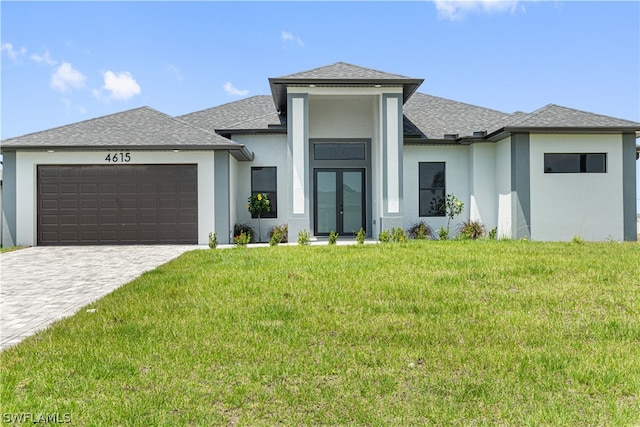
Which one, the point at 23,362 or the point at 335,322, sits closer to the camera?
the point at 23,362

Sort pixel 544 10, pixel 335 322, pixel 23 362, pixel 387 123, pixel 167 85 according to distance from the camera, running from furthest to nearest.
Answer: pixel 387 123 < pixel 167 85 < pixel 544 10 < pixel 335 322 < pixel 23 362

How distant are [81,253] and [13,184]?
4.63m

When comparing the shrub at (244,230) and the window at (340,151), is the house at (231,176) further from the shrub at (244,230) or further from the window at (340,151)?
the window at (340,151)

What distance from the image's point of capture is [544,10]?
532 inches

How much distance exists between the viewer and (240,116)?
2081 cm

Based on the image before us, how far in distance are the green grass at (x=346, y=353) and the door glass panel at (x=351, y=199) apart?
10.8m

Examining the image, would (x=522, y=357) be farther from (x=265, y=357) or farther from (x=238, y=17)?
(x=238, y=17)

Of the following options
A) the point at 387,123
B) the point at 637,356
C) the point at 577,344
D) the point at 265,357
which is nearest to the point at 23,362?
the point at 265,357

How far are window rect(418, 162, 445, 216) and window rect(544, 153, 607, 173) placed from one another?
12.9ft

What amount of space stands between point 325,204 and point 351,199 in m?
1.07

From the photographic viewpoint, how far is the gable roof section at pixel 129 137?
15.6 meters

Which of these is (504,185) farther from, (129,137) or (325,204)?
(129,137)

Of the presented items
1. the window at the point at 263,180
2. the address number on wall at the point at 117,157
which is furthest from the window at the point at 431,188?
the address number on wall at the point at 117,157
